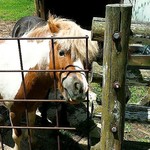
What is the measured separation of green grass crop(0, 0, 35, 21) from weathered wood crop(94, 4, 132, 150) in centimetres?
836

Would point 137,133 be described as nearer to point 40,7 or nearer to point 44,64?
point 44,64

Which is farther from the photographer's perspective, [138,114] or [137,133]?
[137,133]

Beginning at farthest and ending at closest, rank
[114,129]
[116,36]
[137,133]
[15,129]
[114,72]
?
1. [137,133]
2. [15,129]
3. [114,129]
4. [114,72]
5. [116,36]

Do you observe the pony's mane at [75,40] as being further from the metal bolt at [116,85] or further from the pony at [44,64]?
the metal bolt at [116,85]

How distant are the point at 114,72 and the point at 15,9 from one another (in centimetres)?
984

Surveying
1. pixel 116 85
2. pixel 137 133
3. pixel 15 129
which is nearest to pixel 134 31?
pixel 116 85

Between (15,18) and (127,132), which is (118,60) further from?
(15,18)

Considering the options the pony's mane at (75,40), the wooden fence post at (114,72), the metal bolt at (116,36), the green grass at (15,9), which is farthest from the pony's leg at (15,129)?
the green grass at (15,9)

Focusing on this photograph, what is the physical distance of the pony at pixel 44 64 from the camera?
2734 millimetres

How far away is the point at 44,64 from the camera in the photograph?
3139 millimetres

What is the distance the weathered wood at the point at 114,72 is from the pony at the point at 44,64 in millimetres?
534

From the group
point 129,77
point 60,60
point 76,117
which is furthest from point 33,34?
point 76,117

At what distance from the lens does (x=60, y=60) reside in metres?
2.90

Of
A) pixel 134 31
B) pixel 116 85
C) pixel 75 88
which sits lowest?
pixel 75 88
